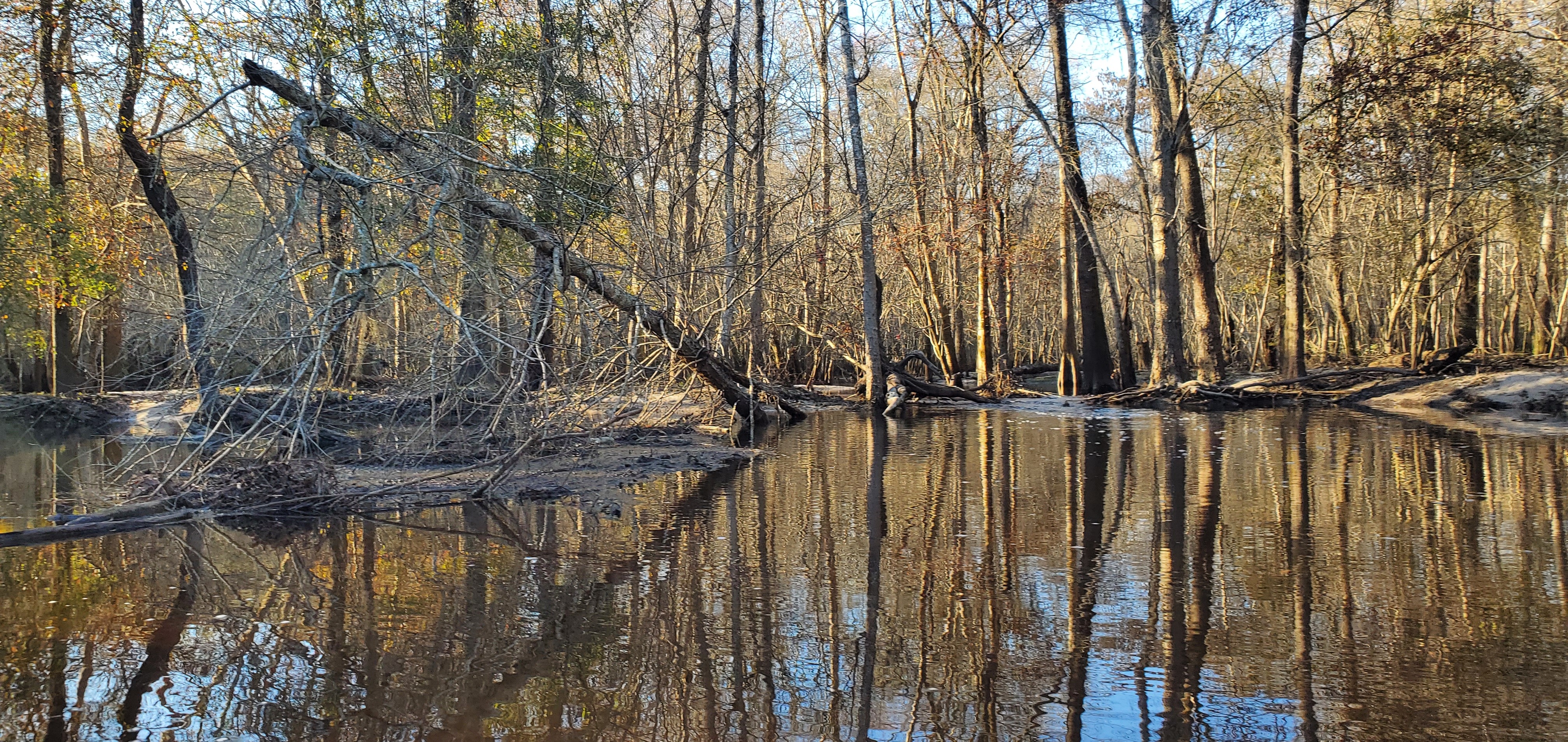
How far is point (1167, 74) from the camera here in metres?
19.3

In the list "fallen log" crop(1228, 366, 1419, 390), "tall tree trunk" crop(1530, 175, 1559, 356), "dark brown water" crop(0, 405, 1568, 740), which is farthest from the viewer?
"tall tree trunk" crop(1530, 175, 1559, 356)

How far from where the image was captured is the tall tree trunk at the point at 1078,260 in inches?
805

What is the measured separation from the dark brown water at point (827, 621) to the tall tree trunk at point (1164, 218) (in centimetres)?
1212

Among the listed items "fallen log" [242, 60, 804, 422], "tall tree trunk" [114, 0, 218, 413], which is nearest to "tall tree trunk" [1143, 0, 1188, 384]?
"fallen log" [242, 60, 804, 422]

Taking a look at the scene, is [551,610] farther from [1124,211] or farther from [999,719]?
[1124,211]

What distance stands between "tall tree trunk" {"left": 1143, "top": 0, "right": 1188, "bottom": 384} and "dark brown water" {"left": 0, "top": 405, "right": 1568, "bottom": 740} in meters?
12.1

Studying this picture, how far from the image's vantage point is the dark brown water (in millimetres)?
3102

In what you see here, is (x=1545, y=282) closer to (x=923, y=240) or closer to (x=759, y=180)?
(x=923, y=240)

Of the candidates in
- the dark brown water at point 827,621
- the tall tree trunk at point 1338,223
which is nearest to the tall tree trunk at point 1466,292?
the tall tree trunk at point 1338,223

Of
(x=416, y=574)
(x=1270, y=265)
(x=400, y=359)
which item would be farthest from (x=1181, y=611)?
(x=1270, y=265)

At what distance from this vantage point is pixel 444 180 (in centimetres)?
757

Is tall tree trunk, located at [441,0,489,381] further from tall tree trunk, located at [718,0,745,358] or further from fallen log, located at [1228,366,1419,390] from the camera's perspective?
fallen log, located at [1228,366,1419,390]

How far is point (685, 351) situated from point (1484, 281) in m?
30.3

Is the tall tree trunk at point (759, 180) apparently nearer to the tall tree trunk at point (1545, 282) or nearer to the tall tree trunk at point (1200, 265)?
the tall tree trunk at point (1200, 265)
